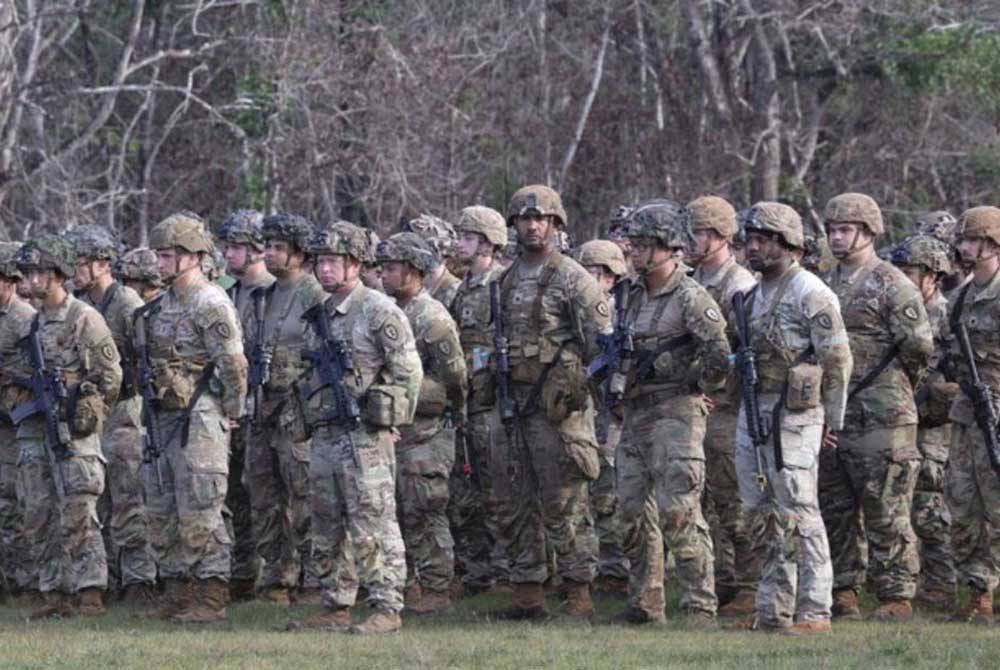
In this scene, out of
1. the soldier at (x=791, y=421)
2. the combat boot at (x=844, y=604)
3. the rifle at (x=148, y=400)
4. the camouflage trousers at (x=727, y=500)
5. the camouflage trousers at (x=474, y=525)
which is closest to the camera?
the soldier at (x=791, y=421)

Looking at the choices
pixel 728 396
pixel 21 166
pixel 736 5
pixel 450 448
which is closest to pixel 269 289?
pixel 450 448

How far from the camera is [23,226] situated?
3059 cm

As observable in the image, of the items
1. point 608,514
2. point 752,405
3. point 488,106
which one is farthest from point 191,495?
point 488,106

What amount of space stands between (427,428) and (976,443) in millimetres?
3661

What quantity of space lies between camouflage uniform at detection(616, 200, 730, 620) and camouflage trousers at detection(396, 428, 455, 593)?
1.62 meters

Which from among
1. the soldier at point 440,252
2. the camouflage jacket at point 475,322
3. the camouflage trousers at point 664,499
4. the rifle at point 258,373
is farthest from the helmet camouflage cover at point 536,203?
the rifle at point 258,373

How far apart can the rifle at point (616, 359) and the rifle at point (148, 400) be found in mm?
2897

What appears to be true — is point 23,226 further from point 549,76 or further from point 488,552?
point 488,552

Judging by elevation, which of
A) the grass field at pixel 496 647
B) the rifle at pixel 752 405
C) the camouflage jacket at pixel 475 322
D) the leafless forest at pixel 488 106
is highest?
the leafless forest at pixel 488 106

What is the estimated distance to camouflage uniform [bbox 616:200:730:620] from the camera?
13.8 m

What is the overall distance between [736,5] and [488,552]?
19.0 metres

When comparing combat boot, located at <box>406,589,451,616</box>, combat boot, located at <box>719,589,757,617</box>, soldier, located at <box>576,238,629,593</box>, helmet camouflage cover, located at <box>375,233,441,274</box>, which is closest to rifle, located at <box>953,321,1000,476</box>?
combat boot, located at <box>719,589,757,617</box>

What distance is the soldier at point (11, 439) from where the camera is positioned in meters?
15.7

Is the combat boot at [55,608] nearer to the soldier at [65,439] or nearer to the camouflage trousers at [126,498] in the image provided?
the soldier at [65,439]
